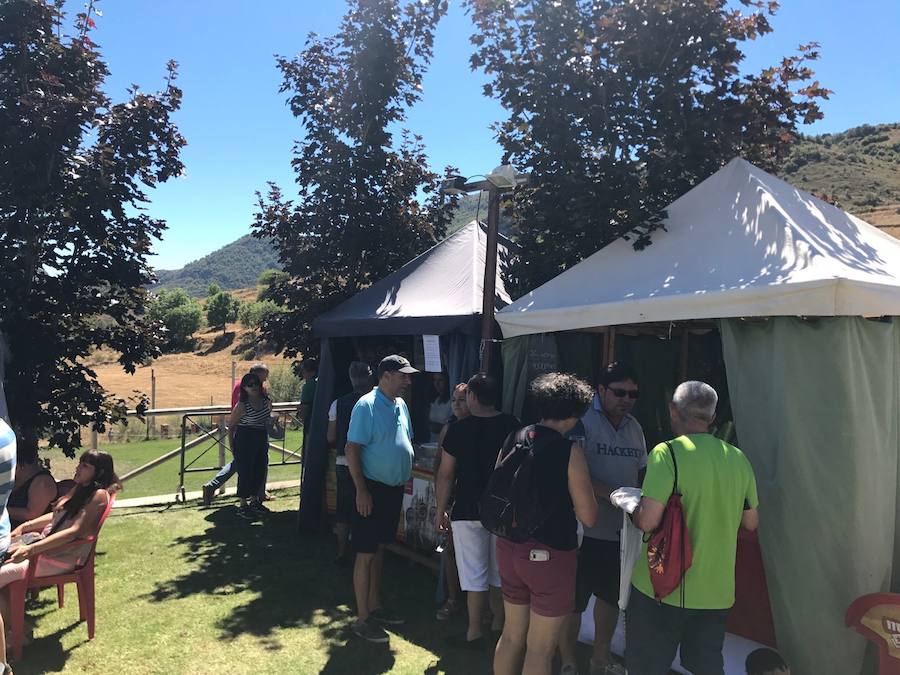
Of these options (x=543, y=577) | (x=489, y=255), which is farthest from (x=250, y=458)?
(x=543, y=577)

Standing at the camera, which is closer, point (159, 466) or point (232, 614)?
point (232, 614)

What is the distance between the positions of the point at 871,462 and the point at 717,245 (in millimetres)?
1701

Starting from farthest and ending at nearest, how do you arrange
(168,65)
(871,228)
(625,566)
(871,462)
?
1. (168,65)
2. (871,228)
3. (871,462)
4. (625,566)

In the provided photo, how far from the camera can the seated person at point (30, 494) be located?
13.7 feet

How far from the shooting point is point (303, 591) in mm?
4906

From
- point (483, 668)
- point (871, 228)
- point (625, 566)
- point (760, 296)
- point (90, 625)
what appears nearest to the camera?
point (625, 566)

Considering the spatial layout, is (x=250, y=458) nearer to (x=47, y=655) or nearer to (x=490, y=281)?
(x=47, y=655)

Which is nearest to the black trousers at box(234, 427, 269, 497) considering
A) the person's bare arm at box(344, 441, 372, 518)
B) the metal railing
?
the metal railing

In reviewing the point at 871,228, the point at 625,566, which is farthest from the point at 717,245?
the point at 625,566

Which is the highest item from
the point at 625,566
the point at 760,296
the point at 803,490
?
the point at 760,296

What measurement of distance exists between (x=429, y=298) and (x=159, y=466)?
715 cm

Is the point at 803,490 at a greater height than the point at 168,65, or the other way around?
the point at 168,65

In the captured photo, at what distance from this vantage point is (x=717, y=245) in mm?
4148

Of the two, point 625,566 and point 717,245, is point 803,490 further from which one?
point 717,245
